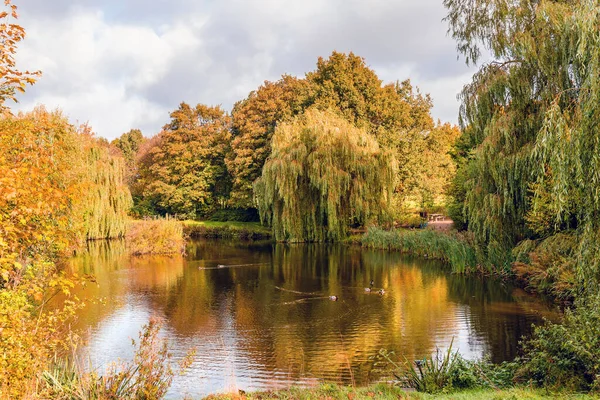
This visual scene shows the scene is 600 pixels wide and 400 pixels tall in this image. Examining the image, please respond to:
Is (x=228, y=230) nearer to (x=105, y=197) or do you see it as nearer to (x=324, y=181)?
(x=105, y=197)

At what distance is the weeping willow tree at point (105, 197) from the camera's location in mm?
28297

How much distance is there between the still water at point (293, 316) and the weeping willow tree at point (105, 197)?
23.4ft

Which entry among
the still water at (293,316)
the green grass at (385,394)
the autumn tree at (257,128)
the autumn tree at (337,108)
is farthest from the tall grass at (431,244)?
the green grass at (385,394)

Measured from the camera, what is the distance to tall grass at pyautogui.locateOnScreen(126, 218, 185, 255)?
25.2 m

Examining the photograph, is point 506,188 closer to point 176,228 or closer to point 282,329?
point 282,329

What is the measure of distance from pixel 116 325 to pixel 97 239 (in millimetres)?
19422

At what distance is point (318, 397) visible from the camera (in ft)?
19.5

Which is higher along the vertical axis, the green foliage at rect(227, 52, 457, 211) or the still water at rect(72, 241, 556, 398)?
the green foliage at rect(227, 52, 457, 211)

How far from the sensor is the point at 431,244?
73.6ft

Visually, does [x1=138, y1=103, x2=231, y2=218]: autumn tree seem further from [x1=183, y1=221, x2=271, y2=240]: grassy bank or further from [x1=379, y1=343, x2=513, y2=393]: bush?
[x1=379, y1=343, x2=513, y2=393]: bush

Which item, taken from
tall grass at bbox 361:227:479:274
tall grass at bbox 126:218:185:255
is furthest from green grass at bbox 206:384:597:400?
tall grass at bbox 126:218:185:255

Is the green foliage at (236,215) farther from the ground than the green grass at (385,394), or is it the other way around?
the green foliage at (236,215)

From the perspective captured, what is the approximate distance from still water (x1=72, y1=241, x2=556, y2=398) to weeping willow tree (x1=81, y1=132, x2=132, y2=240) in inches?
281

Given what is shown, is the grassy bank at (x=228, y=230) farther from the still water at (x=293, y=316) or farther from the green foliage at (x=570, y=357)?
the green foliage at (x=570, y=357)
